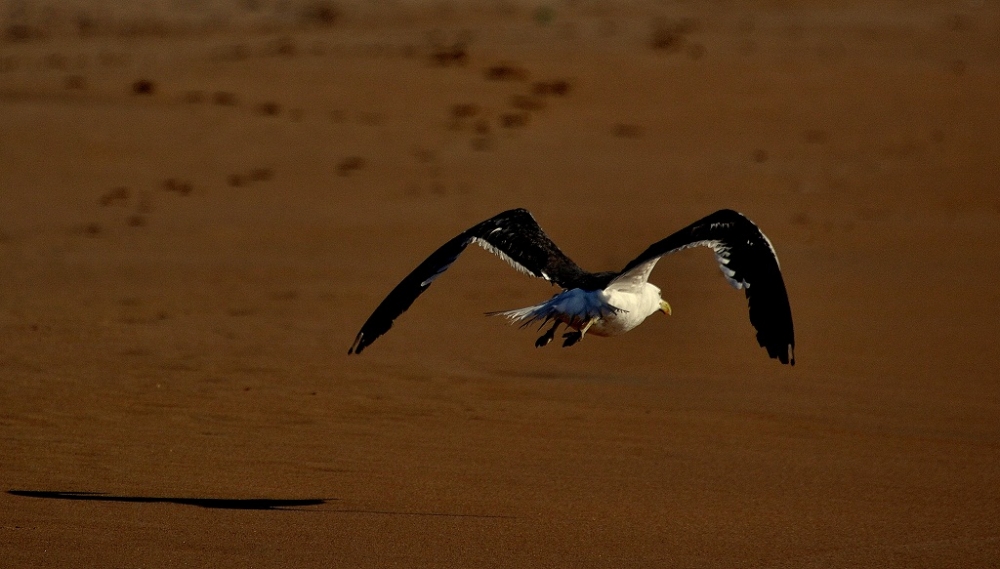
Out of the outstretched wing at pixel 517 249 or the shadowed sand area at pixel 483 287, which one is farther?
the outstretched wing at pixel 517 249

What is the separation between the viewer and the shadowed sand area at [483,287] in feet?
20.2

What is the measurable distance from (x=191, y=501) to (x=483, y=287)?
564 centimetres

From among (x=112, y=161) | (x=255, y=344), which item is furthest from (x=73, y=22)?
(x=255, y=344)

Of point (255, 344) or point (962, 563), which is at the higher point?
point (962, 563)

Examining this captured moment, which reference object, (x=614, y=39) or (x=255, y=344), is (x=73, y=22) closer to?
(x=614, y=39)

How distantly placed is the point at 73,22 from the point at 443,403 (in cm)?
1785

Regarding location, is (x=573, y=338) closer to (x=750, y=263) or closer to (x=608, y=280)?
(x=608, y=280)

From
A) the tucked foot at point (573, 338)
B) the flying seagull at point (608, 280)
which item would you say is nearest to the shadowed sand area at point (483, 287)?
the tucked foot at point (573, 338)

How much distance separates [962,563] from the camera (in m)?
5.70

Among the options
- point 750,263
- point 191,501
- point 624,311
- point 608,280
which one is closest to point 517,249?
point 608,280

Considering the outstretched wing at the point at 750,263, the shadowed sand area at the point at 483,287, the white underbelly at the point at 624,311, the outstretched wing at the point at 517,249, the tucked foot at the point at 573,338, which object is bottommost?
the shadowed sand area at the point at 483,287

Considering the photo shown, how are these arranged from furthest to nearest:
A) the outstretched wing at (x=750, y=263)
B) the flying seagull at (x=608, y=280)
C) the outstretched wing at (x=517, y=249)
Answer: the outstretched wing at (x=517, y=249) < the flying seagull at (x=608, y=280) < the outstretched wing at (x=750, y=263)

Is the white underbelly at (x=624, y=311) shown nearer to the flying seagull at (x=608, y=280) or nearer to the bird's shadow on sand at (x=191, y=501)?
the flying seagull at (x=608, y=280)

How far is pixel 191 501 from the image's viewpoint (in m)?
6.14
